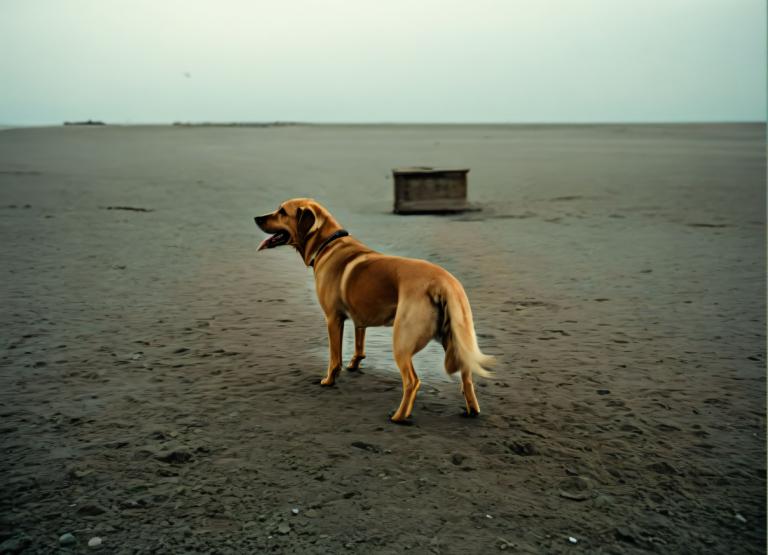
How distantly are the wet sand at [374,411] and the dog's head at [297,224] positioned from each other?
103cm

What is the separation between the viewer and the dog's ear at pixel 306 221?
5.07 meters

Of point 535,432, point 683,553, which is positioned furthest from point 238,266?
point 683,553

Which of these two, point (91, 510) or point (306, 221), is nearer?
point (91, 510)

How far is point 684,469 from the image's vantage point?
391 centimetres

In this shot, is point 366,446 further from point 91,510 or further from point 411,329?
point 91,510

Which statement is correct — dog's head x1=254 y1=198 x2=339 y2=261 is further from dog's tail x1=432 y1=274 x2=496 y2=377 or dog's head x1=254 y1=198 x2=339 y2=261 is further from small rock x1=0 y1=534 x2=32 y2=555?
small rock x1=0 y1=534 x2=32 y2=555

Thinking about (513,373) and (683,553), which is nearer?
(683,553)

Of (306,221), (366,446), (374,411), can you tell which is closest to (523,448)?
(366,446)

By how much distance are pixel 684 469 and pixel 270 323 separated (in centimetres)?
410

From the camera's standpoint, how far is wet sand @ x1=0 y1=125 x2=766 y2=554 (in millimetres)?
3336

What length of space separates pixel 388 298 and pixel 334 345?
2.44ft

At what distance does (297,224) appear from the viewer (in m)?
5.12

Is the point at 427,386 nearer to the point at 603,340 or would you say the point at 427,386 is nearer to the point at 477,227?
the point at 603,340

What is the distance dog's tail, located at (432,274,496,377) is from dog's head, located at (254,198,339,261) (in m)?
1.25
